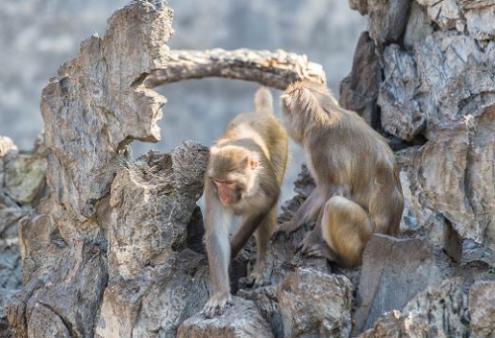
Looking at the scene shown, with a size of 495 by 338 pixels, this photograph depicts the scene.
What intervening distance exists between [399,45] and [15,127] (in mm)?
13350

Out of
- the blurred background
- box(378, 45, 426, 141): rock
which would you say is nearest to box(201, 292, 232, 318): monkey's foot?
box(378, 45, 426, 141): rock

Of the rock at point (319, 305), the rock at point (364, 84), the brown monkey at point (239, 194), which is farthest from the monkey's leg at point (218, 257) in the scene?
the rock at point (364, 84)

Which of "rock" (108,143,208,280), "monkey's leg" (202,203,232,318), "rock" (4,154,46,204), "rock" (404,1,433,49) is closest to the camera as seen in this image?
"monkey's leg" (202,203,232,318)

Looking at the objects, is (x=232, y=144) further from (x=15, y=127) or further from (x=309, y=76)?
(x=15, y=127)

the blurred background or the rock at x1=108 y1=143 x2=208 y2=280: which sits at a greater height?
the blurred background

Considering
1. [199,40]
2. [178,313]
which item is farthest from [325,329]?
[199,40]

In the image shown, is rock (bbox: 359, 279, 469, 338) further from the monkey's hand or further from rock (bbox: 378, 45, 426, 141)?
rock (bbox: 378, 45, 426, 141)

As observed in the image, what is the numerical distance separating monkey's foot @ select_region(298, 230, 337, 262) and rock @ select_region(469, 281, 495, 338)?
188 cm

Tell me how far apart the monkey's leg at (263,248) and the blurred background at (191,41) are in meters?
11.6

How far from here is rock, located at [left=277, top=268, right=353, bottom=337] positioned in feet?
23.6

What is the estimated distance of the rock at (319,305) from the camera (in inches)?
283

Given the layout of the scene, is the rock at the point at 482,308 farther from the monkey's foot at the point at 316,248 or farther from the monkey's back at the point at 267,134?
the monkey's back at the point at 267,134

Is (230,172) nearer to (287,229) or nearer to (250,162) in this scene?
(250,162)

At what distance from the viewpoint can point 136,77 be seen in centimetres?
863
